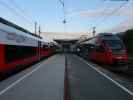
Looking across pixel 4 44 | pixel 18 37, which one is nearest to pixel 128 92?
pixel 4 44

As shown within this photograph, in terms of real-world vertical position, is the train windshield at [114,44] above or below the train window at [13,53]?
above

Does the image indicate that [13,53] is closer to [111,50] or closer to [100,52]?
[111,50]

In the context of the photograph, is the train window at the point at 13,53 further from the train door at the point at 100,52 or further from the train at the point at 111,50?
the train door at the point at 100,52

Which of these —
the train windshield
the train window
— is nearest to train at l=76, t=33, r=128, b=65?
the train windshield

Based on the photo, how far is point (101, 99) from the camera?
11570 mm

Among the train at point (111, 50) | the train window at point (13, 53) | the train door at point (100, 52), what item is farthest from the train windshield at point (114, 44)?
the train window at point (13, 53)

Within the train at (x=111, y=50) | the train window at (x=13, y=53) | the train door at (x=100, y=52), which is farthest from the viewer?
the train door at (x=100, y=52)

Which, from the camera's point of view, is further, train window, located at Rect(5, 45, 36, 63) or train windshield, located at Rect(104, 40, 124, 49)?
train windshield, located at Rect(104, 40, 124, 49)

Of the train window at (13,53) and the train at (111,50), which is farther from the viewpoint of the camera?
the train at (111,50)

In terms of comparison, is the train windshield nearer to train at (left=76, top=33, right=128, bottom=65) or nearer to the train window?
train at (left=76, top=33, right=128, bottom=65)

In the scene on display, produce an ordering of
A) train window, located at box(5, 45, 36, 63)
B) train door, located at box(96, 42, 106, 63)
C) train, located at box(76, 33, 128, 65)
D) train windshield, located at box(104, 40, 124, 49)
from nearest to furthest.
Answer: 1. train window, located at box(5, 45, 36, 63)
2. train, located at box(76, 33, 128, 65)
3. train windshield, located at box(104, 40, 124, 49)
4. train door, located at box(96, 42, 106, 63)

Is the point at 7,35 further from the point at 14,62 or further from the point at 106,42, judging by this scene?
the point at 106,42

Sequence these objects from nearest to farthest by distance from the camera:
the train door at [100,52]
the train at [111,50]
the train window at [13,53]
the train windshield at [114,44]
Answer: the train window at [13,53] → the train at [111,50] → the train windshield at [114,44] → the train door at [100,52]

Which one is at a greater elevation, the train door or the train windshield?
the train windshield
